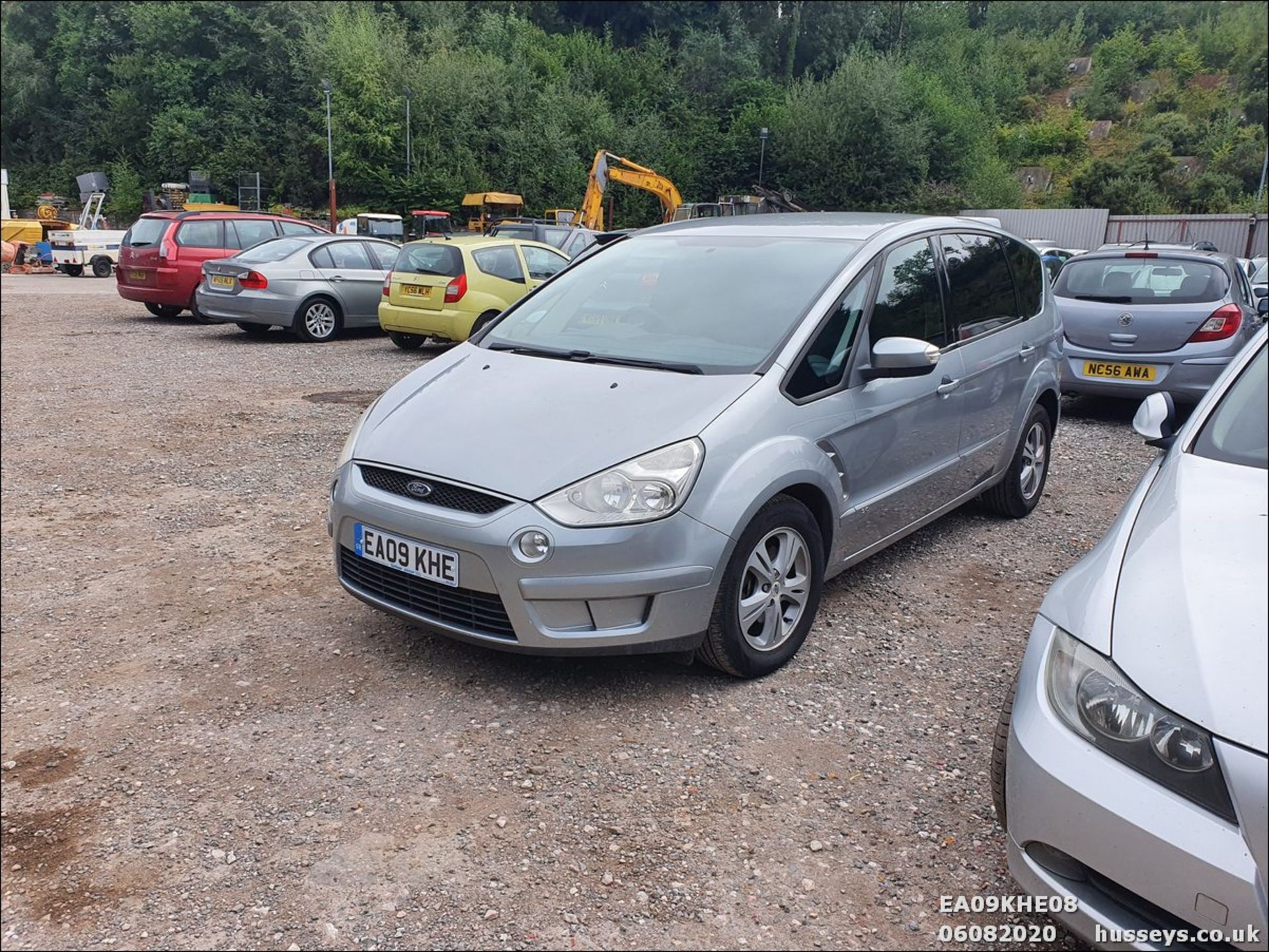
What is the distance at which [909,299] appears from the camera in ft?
14.8

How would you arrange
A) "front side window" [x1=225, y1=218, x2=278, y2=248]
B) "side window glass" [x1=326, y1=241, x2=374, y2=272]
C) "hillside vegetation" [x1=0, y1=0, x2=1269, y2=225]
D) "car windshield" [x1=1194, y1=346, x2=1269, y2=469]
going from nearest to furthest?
"car windshield" [x1=1194, y1=346, x2=1269, y2=469]
"side window glass" [x1=326, y1=241, x2=374, y2=272]
"front side window" [x1=225, y1=218, x2=278, y2=248]
"hillside vegetation" [x1=0, y1=0, x2=1269, y2=225]

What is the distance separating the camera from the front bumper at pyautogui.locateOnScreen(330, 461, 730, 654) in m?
3.22

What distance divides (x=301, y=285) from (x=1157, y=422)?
11.5 meters

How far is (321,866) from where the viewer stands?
102 inches

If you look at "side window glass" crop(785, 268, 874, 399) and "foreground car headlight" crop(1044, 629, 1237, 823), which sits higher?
"side window glass" crop(785, 268, 874, 399)

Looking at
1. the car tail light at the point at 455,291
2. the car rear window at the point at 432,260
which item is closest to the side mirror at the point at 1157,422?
the car tail light at the point at 455,291

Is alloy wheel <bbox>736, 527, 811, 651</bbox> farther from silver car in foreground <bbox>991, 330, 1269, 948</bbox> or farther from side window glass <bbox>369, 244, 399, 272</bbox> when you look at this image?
side window glass <bbox>369, 244, 399, 272</bbox>

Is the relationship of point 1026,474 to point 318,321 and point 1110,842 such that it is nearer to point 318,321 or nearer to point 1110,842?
point 1110,842

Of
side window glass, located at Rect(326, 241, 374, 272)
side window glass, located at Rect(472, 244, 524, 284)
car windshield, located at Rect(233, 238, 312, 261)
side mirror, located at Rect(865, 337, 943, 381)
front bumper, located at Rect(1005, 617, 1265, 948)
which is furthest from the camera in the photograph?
side window glass, located at Rect(326, 241, 374, 272)

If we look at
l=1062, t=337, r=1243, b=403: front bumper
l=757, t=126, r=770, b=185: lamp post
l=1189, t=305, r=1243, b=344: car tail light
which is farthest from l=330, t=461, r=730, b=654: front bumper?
l=757, t=126, r=770, b=185: lamp post

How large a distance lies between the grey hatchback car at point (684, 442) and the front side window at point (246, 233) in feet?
36.2

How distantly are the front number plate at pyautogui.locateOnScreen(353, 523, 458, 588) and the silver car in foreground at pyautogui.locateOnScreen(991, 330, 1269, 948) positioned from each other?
5.99 feet

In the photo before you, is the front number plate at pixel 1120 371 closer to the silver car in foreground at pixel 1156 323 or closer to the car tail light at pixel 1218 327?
the silver car in foreground at pixel 1156 323

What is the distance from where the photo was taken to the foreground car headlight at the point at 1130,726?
6.13 ft
